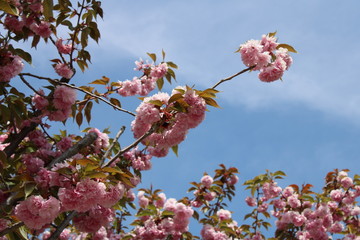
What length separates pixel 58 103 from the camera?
3553 millimetres

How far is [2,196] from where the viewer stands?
2748mm

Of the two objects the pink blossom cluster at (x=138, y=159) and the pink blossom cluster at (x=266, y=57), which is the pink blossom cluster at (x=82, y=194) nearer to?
the pink blossom cluster at (x=266, y=57)

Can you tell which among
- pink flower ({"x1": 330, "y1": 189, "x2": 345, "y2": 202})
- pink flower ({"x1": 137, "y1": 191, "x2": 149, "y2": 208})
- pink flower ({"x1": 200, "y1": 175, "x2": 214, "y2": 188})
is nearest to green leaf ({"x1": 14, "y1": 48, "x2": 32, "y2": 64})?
pink flower ({"x1": 137, "y1": 191, "x2": 149, "y2": 208})

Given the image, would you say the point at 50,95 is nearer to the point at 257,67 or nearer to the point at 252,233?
the point at 257,67

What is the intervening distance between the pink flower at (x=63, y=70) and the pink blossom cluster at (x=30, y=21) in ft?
1.08

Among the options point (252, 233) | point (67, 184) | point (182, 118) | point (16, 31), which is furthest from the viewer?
point (252, 233)

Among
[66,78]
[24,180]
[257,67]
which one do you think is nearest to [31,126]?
[66,78]

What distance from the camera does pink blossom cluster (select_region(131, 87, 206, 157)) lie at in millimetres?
2605

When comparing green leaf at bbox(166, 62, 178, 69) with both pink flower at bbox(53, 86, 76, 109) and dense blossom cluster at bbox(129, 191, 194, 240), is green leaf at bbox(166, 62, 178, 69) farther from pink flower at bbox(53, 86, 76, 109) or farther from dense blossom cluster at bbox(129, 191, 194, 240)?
dense blossom cluster at bbox(129, 191, 194, 240)

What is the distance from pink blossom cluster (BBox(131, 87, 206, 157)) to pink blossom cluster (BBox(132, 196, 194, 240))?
239cm

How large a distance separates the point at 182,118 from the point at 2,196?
4.17ft

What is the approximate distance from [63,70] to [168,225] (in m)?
2.15

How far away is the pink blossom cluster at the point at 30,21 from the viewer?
3.84 meters

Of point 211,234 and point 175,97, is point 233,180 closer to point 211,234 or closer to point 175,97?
point 211,234
